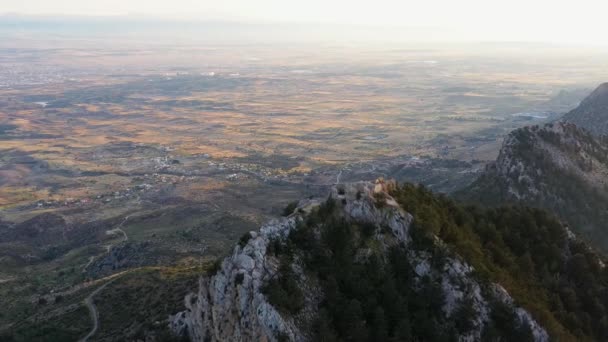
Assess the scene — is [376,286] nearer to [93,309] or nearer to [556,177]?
[93,309]

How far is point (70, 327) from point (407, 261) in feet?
110

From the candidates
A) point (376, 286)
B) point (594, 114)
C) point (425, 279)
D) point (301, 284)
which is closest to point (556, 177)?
point (425, 279)

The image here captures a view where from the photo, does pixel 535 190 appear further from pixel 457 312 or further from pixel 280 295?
pixel 280 295

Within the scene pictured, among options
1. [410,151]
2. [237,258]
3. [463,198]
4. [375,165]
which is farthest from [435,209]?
[410,151]

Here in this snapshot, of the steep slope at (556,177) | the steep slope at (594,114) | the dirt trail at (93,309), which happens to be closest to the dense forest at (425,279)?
the dirt trail at (93,309)

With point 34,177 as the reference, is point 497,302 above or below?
above

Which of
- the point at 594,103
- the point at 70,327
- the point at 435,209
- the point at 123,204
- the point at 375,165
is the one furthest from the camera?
the point at 375,165

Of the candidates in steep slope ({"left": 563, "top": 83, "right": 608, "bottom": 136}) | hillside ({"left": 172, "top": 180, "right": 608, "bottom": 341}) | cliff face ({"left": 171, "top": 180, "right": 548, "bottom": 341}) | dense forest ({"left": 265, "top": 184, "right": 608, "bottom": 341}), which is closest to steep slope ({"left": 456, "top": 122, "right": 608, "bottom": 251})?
dense forest ({"left": 265, "top": 184, "right": 608, "bottom": 341})

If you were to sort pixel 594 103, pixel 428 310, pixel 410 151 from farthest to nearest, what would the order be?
pixel 410 151
pixel 594 103
pixel 428 310

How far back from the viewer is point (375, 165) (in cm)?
15638

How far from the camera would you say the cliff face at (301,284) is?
30047 mm

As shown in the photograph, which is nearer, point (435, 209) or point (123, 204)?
point (435, 209)

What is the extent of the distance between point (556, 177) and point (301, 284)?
5319cm

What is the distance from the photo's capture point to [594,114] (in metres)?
136
